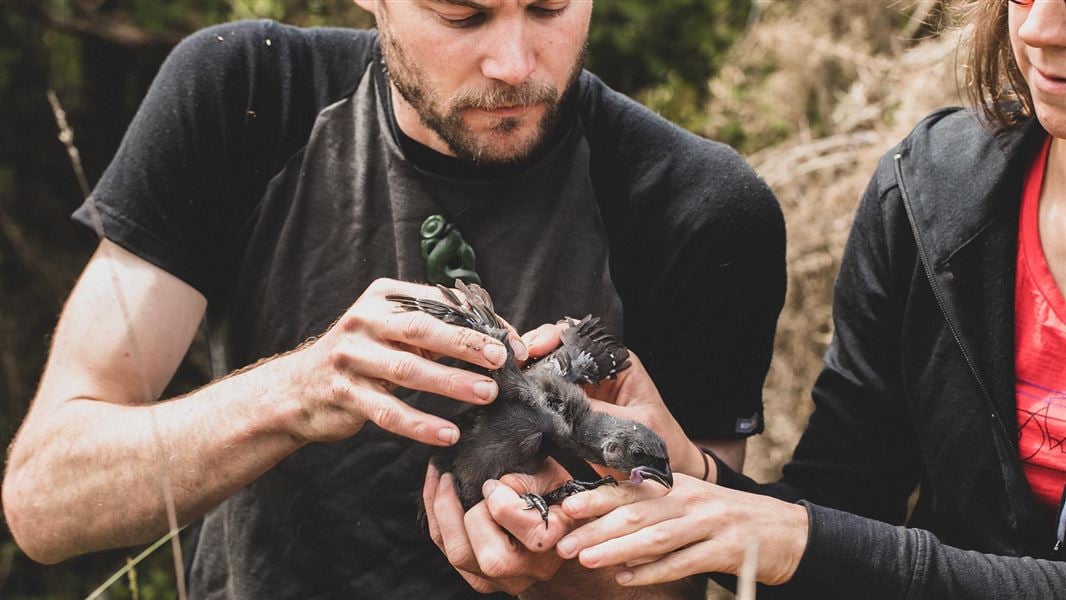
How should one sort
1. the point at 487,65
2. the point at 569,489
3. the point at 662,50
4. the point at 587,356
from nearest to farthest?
the point at 569,489
the point at 587,356
the point at 487,65
the point at 662,50

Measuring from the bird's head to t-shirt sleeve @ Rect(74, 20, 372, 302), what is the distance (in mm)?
1100

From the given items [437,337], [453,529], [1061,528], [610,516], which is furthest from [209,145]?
[1061,528]

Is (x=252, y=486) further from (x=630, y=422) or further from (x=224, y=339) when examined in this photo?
(x=630, y=422)

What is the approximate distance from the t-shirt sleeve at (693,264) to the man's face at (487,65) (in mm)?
300

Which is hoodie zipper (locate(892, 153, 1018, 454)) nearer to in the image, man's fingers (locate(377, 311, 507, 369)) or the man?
the man

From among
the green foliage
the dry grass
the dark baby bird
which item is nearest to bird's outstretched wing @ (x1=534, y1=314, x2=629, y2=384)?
the dark baby bird

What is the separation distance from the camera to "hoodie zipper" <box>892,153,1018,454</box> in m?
2.44

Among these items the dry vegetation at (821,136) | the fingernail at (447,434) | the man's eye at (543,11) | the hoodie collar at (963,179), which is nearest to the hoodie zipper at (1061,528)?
the hoodie collar at (963,179)

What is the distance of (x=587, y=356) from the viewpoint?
247 cm

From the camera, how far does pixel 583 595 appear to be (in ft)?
8.16

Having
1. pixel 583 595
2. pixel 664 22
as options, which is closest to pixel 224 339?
pixel 583 595

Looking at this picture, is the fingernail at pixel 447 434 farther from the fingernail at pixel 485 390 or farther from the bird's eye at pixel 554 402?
the bird's eye at pixel 554 402

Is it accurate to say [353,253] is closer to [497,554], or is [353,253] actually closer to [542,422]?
[542,422]

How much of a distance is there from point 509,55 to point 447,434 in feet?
2.93
